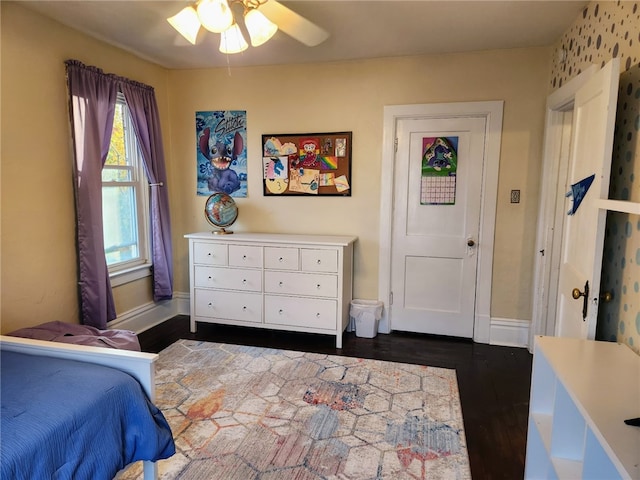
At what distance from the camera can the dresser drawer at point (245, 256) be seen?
345 cm

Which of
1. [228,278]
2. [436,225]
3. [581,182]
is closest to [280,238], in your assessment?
[228,278]

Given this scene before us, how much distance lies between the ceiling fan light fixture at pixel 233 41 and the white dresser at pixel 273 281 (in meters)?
1.50

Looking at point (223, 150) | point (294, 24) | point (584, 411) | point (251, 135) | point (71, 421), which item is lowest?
point (71, 421)

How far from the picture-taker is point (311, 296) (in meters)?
3.38

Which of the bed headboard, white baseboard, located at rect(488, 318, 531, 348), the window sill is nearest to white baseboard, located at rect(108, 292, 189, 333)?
the window sill

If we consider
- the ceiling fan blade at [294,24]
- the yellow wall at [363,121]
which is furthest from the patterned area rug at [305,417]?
the ceiling fan blade at [294,24]

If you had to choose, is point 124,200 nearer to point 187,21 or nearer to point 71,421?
point 187,21

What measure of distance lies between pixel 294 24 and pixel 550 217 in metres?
2.28

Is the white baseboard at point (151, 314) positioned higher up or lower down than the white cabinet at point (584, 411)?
lower down

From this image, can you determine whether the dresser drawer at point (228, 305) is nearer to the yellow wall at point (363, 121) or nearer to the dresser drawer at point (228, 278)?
the dresser drawer at point (228, 278)

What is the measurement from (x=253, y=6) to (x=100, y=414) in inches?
79.2

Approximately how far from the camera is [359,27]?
109 inches

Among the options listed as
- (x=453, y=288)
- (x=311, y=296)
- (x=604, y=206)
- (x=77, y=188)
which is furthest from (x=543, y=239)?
(x=77, y=188)

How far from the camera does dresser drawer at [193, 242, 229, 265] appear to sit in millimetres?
3523
